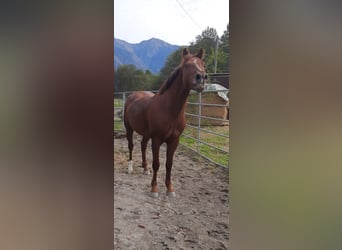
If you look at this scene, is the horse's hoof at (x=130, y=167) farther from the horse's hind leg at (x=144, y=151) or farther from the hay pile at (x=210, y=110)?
the hay pile at (x=210, y=110)

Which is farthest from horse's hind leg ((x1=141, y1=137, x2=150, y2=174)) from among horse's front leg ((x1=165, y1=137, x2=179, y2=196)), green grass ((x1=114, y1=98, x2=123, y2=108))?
green grass ((x1=114, y1=98, x2=123, y2=108))

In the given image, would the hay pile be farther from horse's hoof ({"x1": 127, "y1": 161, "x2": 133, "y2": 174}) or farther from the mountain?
horse's hoof ({"x1": 127, "y1": 161, "x2": 133, "y2": 174})

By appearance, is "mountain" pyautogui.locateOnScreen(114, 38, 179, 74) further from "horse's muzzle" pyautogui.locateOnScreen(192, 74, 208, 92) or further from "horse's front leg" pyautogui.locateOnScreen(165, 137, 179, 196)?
"horse's front leg" pyautogui.locateOnScreen(165, 137, 179, 196)

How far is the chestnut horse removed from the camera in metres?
1.64

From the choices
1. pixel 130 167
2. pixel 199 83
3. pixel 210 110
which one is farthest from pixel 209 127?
pixel 130 167

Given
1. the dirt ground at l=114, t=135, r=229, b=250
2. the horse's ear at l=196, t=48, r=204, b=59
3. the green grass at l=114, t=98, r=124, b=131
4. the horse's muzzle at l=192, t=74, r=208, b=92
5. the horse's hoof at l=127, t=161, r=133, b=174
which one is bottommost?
the dirt ground at l=114, t=135, r=229, b=250

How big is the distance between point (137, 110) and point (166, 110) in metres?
0.15

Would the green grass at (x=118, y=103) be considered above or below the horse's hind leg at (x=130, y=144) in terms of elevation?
above

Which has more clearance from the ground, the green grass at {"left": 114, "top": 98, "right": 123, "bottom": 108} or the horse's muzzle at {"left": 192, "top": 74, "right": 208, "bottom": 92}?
the horse's muzzle at {"left": 192, "top": 74, "right": 208, "bottom": 92}

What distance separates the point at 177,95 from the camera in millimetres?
1658

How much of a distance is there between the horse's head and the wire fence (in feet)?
0.15

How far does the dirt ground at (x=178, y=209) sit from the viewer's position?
5.30ft

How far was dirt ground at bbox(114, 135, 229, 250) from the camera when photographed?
1614 millimetres

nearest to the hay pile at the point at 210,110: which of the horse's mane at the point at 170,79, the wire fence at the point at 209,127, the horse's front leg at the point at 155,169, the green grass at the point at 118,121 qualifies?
the wire fence at the point at 209,127
